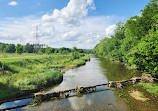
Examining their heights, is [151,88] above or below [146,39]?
below

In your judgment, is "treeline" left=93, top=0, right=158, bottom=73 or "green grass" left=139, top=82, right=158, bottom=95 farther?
"treeline" left=93, top=0, right=158, bottom=73

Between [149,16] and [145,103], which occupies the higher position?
[149,16]

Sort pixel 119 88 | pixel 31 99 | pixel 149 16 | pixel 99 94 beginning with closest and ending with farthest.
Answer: pixel 31 99
pixel 99 94
pixel 119 88
pixel 149 16

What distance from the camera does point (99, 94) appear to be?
19.3m

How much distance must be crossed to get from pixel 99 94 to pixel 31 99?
11.4 metres

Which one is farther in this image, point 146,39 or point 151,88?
point 146,39

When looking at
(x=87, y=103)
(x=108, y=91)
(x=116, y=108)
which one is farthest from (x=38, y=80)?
(x=116, y=108)

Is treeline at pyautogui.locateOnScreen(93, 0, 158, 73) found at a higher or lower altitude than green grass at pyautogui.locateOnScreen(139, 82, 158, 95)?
higher

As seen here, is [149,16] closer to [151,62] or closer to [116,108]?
[151,62]

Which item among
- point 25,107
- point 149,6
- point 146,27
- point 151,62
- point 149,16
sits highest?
point 149,6

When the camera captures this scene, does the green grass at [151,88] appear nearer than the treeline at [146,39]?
Yes

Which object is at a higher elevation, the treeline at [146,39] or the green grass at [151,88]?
the treeline at [146,39]

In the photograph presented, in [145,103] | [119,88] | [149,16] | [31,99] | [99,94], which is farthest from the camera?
[149,16]

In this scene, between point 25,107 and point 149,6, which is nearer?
point 25,107
